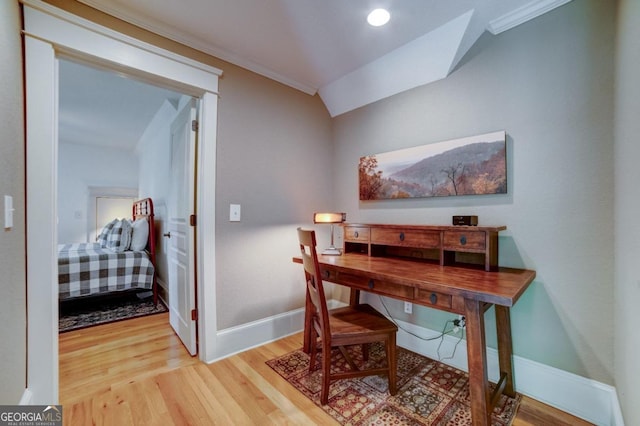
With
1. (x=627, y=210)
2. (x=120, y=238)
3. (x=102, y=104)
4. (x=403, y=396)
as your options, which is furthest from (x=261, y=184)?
(x=102, y=104)

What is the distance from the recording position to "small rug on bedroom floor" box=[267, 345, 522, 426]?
137cm

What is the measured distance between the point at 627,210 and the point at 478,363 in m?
0.87

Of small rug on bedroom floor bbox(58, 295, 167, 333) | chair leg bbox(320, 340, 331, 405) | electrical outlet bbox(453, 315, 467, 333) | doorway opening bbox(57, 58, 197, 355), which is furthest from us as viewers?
small rug on bedroom floor bbox(58, 295, 167, 333)

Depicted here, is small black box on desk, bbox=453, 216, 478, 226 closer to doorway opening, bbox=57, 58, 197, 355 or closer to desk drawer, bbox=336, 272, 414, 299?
desk drawer, bbox=336, 272, 414, 299

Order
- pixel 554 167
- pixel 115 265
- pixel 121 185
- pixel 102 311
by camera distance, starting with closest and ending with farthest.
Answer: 1. pixel 554 167
2. pixel 102 311
3. pixel 115 265
4. pixel 121 185

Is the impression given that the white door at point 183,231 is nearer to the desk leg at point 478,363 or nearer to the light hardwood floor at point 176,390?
the light hardwood floor at point 176,390

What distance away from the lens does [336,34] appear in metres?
1.79

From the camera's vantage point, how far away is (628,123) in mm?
1067

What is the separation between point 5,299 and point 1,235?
0.26 m

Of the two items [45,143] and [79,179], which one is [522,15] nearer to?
[45,143]

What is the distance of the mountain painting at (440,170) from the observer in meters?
1.64

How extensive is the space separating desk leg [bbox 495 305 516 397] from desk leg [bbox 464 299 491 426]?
1.80 ft

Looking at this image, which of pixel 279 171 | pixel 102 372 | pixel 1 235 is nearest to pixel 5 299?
pixel 1 235
